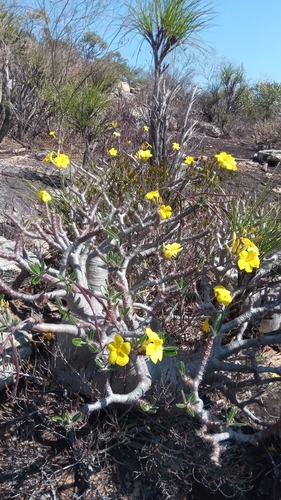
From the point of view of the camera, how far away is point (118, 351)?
1.73m

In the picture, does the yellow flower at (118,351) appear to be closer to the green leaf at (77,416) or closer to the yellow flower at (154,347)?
the yellow flower at (154,347)

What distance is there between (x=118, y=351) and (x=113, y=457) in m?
0.63

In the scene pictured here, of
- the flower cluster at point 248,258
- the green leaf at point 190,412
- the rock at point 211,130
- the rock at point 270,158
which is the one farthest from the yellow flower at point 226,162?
the rock at point 211,130

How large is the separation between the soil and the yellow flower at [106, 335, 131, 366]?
15.1 inches

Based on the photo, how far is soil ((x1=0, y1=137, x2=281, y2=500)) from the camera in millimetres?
2062

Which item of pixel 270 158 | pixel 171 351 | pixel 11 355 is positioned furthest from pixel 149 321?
pixel 270 158

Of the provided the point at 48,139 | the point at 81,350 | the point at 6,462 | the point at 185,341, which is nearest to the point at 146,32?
the point at 48,139

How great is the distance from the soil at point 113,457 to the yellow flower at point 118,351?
382mm

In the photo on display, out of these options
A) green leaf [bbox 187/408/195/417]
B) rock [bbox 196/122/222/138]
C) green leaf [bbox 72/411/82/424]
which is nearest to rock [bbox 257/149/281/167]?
rock [bbox 196/122/222/138]

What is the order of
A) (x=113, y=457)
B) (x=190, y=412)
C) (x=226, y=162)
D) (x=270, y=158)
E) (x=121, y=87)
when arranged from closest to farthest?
(x=190, y=412), (x=113, y=457), (x=226, y=162), (x=270, y=158), (x=121, y=87)

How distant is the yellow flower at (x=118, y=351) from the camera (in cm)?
171

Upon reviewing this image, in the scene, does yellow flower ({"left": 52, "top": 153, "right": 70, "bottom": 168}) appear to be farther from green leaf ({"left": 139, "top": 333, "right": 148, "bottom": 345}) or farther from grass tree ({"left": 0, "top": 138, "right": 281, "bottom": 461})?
green leaf ({"left": 139, "top": 333, "right": 148, "bottom": 345})

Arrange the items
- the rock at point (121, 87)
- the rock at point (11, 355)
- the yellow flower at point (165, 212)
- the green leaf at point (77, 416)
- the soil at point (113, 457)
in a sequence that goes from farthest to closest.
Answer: the rock at point (121, 87) < the yellow flower at point (165, 212) < the rock at point (11, 355) < the soil at point (113, 457) < the green leaf at point (77, 416)

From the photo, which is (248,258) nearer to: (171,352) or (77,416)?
(171,352)
